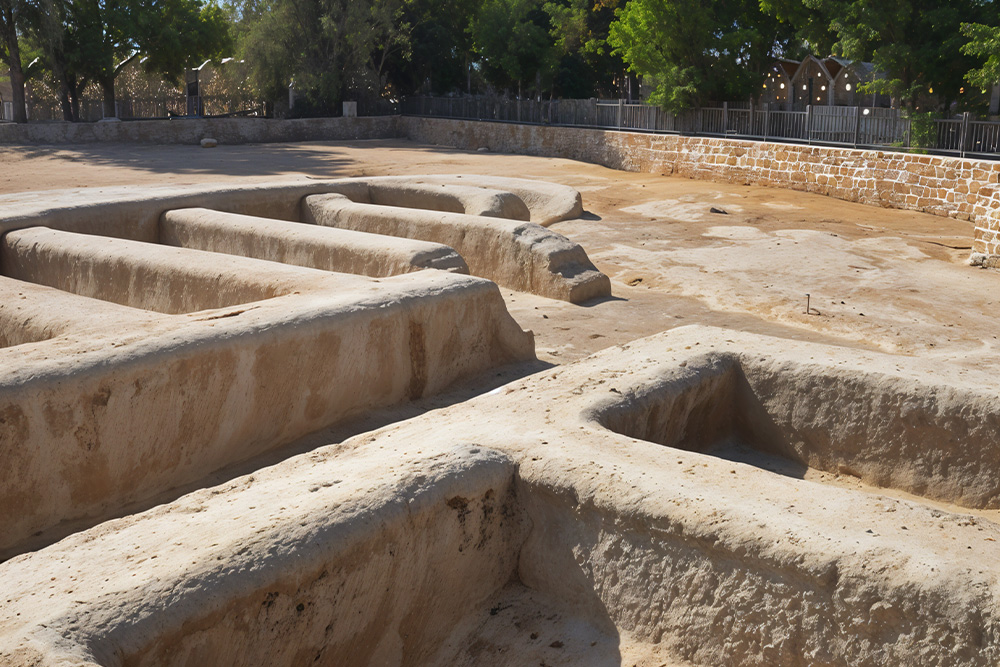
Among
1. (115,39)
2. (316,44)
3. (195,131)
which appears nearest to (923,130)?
(195,131)

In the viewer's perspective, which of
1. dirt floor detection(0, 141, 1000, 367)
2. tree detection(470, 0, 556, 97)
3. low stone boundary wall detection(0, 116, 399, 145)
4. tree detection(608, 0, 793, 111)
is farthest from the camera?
tree detection(470, 0, 556, 97)

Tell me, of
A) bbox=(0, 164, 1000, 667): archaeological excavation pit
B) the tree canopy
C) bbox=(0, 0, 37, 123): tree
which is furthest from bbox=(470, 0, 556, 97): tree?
bbox=(0, 164, 1000, 667): archaeological excavation pit

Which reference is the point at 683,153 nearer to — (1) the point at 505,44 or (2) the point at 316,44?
(1) the point at 505,44

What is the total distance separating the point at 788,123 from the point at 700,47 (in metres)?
3.85

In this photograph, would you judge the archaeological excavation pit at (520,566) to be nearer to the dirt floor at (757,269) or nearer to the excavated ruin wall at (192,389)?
the excavated ruin wall at (192,389)

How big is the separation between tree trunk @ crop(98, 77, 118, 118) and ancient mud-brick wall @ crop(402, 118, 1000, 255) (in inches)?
535

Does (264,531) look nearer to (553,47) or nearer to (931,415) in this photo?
(931,415)

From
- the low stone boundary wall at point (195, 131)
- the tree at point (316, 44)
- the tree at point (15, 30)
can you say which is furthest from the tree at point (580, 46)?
the tree at point (15, 30)

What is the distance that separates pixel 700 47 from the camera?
835 inches

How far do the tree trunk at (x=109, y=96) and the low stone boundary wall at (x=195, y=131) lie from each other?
3.24m

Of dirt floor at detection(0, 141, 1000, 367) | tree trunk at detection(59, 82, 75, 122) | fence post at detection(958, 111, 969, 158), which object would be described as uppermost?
tree trunk at detection(59, 82, 75, 122)

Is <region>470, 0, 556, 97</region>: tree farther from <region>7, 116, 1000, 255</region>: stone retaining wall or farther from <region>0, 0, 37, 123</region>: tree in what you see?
<region>0, 0, 37, 123</region>: tree

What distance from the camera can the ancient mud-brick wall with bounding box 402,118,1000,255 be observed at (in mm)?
13758

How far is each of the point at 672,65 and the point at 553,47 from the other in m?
11.8
